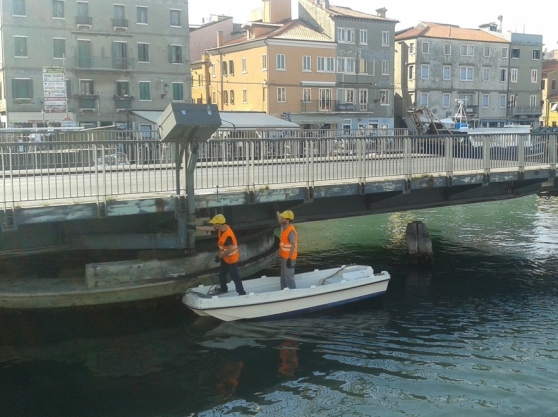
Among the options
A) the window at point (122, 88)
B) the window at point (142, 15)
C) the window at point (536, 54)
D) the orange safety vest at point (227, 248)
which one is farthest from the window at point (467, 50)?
the orange safety vest at point (227, 248)

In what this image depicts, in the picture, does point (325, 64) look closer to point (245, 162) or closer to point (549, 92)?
point (549, 92)

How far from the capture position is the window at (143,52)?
1970 inches

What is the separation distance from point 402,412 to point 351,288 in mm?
5619

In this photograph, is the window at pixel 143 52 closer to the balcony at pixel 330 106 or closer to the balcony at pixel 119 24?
the balcony at pixel 119 24

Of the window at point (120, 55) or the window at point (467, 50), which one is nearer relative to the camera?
the window at point (120, 55)

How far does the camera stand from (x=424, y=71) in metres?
69.2

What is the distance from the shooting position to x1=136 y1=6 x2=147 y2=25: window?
49.6m

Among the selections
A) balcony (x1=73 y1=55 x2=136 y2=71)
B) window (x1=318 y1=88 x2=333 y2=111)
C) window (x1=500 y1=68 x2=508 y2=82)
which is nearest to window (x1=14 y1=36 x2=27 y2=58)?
balcony (x1=73 y1=55 x2=136 y2=71)

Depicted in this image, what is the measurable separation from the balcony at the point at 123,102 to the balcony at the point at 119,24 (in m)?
5.12

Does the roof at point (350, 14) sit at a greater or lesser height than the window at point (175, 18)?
greater

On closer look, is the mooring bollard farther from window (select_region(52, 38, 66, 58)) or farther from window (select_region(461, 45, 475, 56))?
window (select_region(461, 45, 475, 56))

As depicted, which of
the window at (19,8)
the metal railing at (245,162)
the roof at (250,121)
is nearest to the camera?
the metal railing at (245,162)

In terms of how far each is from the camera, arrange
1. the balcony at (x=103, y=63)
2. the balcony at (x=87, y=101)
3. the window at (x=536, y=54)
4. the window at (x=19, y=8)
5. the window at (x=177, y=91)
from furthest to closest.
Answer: the window at (x=536, y=54) → the window at (x=177, y=91) → the balcony at (x=87, y=101) → the balcony at (x=103, y=63) → the window at (x=19, y=8)

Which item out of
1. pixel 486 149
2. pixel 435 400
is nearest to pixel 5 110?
pixel 486 149
